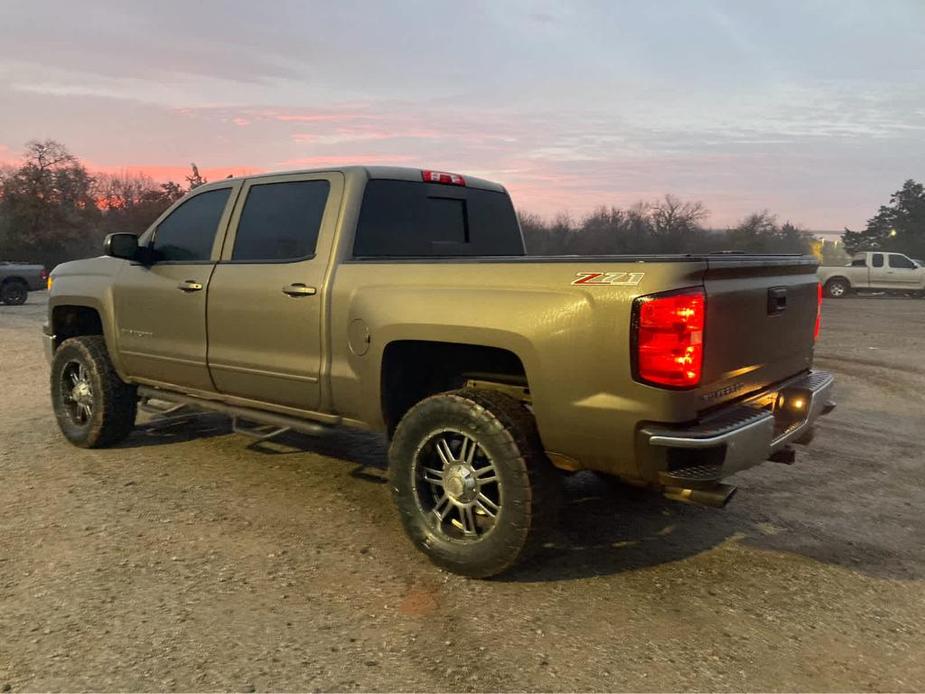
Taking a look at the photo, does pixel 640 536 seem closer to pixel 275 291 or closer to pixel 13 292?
pixel 275 291

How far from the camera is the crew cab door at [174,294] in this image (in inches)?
196

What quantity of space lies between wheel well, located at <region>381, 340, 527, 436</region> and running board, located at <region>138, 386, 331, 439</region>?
54 cm

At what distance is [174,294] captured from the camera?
16.7 ft

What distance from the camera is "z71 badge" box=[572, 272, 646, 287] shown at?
3031 mm

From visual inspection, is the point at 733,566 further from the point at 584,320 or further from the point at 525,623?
the point at 584,320

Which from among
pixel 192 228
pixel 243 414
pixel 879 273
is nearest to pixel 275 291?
pixel 243 414

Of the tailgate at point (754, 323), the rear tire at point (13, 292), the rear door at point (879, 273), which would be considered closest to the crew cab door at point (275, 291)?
the tailgate at point (754, 323)

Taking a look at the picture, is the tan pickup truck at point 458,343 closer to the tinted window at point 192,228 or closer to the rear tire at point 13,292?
the tinted window at point 192,228

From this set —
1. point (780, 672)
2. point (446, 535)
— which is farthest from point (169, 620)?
point (780, 672)

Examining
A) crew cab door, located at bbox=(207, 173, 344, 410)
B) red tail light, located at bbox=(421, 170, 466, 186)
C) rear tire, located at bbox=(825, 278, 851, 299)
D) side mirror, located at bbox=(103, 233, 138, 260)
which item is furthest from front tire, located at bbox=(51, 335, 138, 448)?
rear tire, located at bbox=(825, 278, 851, 299)

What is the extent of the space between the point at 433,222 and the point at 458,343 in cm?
145

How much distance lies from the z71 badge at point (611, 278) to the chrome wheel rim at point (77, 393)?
4.34 meters

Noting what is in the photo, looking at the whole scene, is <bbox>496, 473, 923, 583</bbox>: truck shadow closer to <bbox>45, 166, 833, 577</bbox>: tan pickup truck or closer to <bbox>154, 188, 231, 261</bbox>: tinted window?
<bbox>45, 166, 833, 577</bbox>: tan pickup truck

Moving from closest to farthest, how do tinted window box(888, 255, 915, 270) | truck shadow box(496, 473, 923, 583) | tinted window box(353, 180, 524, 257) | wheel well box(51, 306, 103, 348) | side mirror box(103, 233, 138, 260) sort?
truck shadow box(496, 473, 923, 583) → tinted window box(353, 180, 524, 257) → side mirror box(103, 233, 138, 260) → wheel well box(51, 306, 103, 348) → tinted window box(888, 255, 915, 270)
